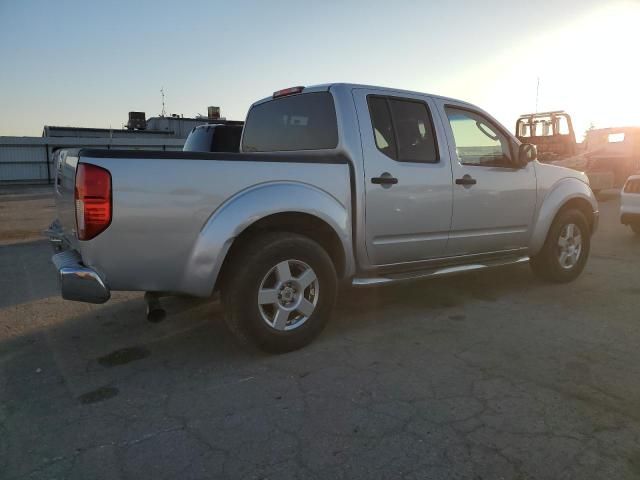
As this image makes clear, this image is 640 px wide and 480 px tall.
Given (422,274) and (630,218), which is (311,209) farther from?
(630,218)

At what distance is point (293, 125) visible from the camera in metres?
4.38

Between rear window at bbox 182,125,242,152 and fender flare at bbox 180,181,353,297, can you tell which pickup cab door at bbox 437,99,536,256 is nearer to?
fender flare at bbox 180,181,353,297

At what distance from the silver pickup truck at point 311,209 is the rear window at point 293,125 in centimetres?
2

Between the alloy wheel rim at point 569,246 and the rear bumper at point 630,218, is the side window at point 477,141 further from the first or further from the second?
the rear bumper at point 630,218

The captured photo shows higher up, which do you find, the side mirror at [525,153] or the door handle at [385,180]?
the side mirror at [525,153]

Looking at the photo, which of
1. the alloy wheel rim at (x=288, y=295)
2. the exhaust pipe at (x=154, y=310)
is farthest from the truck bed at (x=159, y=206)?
the alloy wheel rim at (x=288, y=295)

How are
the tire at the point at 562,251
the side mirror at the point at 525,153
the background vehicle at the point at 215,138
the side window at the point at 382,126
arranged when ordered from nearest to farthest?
1. the side window at the point at 382,126
2. the side mirror at the point at 525,153
3. the tire at the point at 562,251
4. the background vehicle at the point at 215,138

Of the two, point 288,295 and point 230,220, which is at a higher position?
point 230,220

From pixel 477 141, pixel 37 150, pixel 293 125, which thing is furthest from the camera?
pixel 37 150

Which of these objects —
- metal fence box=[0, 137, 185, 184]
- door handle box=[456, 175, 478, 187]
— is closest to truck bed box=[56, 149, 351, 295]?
door handle box=[456, 175, 478, 187]

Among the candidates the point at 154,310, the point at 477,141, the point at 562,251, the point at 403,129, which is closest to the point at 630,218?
the point at 562,251

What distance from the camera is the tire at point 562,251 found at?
17.1ft

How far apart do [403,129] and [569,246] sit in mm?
2559

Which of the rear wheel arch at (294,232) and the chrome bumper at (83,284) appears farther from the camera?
the rear wheel arch at (294,232)
